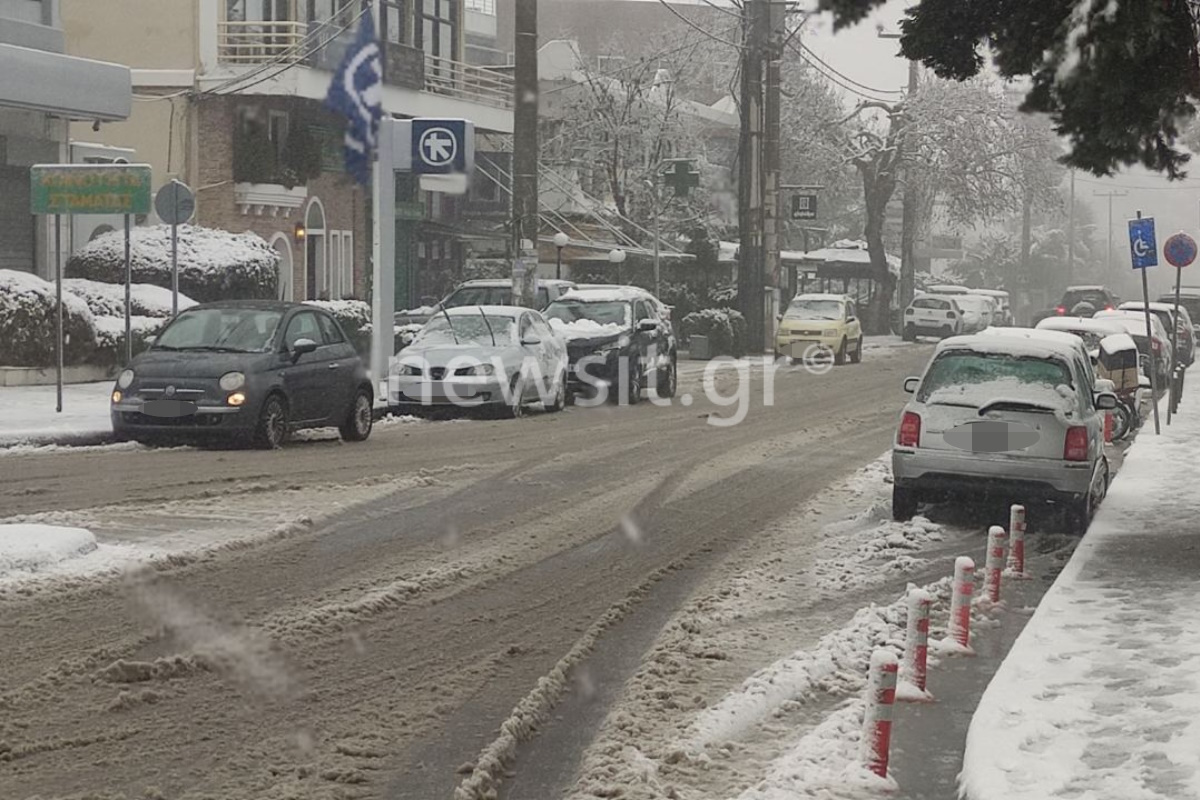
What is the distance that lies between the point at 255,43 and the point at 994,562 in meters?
30.6

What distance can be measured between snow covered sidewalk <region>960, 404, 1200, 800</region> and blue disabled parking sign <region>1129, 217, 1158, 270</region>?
1162cm

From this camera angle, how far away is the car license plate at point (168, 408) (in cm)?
1817

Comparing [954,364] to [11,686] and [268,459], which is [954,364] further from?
[11,686]

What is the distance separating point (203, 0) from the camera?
125ft

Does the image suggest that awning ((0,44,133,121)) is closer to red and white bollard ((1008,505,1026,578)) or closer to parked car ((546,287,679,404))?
parked car ((546,287,679,404))

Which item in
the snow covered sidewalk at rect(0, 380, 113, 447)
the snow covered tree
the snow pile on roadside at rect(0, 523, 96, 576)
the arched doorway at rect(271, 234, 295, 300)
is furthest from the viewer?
the arched doorway at rect(271, 234, 295, 300)

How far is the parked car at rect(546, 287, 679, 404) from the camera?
27.3 meters

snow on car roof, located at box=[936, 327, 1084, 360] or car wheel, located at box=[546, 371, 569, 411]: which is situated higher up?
snow on car roof, located at box=[936, 327, 1084, 360]

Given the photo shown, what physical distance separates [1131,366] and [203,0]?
21.5 meters

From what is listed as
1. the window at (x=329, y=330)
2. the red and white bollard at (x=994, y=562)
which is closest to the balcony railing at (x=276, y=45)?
the window at (x=329, y=330)

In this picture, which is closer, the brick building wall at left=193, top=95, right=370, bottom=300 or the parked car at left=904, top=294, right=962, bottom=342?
the brick building wall at left=193, top=95, right=370, bottom=300

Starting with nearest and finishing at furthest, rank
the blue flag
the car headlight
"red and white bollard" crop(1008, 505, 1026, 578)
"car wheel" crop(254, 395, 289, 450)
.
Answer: "red and white bollard" crop(1008, 505, 1026, 578) → the car headlight → "car wheel" crop(254, 395, 289, 450) → the blue flag

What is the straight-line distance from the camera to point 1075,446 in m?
14.1

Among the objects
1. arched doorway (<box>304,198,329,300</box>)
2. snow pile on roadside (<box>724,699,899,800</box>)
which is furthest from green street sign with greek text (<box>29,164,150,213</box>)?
arched doorway (<box>304,198,329,300</box>)
